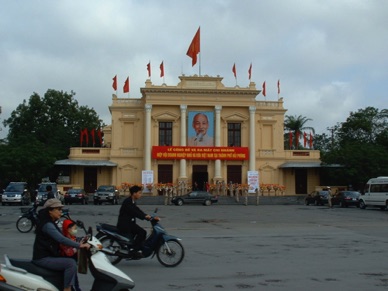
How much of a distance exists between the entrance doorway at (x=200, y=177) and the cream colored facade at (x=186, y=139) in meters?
0.23

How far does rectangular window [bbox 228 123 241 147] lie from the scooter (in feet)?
155

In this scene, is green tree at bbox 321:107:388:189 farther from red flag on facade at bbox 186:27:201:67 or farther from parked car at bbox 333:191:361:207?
red flag on facade at bbox 186:27:201:67

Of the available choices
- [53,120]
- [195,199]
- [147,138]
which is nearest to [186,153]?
[147,138]

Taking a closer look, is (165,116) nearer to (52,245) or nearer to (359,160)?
(359,160)

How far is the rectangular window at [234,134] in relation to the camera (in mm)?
53406

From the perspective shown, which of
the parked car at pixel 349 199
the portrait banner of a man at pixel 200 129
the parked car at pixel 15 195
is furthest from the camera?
the portrait banner of a man at pixel 200 129

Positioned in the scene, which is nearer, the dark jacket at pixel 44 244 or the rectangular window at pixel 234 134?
the dark jacket at pixel 44 244

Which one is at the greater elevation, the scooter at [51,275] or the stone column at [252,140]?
the stone column at [252,140]

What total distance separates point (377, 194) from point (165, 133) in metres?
24.2

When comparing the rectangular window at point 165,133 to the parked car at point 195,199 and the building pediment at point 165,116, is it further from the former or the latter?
the parked car at point 195,199

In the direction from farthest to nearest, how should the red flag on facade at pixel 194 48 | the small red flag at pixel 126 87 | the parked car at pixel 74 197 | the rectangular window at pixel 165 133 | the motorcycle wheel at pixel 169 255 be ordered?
the small red flag at pixel 126 87
the rectangular window at pixel 165 133
the red flag on facade at pixel 194 48
the parked car at pixel 74 197
the motorcycle wheel at pixel 169 255

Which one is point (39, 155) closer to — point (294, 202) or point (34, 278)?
point (294, 202)

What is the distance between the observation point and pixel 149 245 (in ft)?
34.6

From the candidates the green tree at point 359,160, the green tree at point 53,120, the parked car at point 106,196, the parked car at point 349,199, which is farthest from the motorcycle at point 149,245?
the green tree at point 53,120
